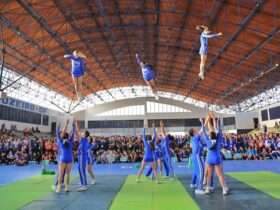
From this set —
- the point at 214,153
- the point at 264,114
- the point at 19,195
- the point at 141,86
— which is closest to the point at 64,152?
the point at 19,195

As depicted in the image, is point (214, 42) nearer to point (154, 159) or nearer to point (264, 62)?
point (264, 62)

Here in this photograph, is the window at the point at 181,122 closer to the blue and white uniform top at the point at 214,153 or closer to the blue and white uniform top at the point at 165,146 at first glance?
the blue and white uniform top at the point at 165,146

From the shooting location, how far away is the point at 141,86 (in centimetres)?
4447

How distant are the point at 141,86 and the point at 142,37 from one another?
21.9 m

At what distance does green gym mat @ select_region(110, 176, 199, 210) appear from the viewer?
19.1 feet

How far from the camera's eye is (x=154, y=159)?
9070 mm

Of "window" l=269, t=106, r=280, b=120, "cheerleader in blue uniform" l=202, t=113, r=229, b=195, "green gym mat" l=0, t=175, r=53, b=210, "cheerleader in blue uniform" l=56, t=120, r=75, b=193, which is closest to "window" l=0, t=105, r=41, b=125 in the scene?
"green gym mat" l=0, t=175, r=53, b=210

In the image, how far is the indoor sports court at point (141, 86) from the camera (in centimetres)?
718

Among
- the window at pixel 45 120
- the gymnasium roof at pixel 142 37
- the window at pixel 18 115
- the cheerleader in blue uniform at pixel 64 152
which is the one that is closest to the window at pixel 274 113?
the gymnasium roof at pixel 142 37

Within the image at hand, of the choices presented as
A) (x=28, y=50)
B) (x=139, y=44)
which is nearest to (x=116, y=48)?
(x=139, y=44)

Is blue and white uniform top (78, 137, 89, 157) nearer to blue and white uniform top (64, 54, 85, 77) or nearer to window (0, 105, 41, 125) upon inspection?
blue and white uniform top (64, 54, 85, 77)

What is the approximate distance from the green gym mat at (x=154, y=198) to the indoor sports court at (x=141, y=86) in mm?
35

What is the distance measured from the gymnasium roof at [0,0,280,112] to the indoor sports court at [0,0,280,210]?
92 millimetres

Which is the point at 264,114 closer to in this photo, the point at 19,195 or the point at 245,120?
the point at 245,120
